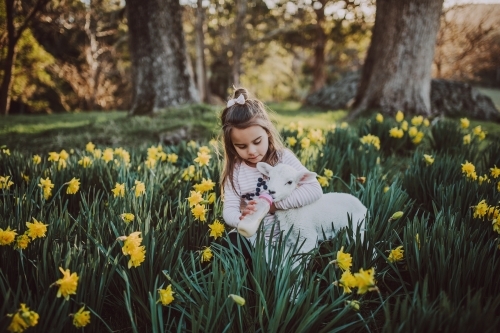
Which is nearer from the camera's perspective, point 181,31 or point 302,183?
point 302,183

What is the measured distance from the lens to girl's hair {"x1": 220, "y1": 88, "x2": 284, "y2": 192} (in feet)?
5.57

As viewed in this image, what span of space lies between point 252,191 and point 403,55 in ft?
15.0

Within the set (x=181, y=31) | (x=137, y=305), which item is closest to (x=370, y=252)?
(x=137, y=305)

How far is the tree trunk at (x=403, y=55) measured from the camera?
5.04m

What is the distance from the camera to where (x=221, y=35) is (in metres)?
17.6

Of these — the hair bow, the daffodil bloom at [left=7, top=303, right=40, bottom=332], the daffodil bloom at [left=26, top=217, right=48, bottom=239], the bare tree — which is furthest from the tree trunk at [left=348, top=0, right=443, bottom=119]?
the bare tree

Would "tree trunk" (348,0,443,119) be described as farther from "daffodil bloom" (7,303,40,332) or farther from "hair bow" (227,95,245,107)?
"daffodil bloom" (7,303,40,332)

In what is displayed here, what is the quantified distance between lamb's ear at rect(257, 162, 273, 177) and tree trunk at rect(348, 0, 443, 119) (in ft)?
14.5

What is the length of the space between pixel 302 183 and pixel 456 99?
23.2 ft

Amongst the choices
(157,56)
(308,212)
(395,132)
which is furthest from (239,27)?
(308,212)

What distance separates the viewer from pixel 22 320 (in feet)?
3.11

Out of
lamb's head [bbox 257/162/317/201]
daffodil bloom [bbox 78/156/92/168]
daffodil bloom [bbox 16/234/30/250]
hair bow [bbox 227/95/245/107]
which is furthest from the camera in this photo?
daffodil bloom [bbox 78/156/92/168]

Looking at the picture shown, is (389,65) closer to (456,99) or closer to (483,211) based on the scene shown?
(456,99)

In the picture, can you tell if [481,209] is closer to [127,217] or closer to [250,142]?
[250,142]
